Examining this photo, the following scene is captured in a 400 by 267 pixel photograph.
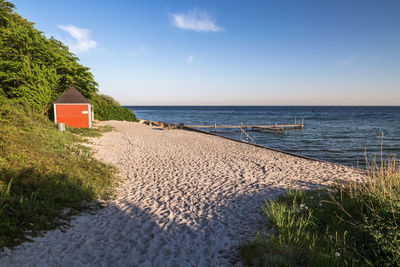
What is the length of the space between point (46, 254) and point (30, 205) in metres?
1.63

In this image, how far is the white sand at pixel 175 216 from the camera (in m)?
4.04

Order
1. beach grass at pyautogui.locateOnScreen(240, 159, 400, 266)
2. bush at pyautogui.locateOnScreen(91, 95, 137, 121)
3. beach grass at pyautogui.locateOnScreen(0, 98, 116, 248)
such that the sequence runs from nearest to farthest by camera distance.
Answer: beach grass at pyautogui.locateOnScreen(240, 159, 400, 266) → beach grass at pyautogui.locateOnScreen(0, 98, 116, 248) → bush at pyautogui.locateOnScreen(91, 95, 137, 121)

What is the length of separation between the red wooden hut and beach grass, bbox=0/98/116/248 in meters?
13.2

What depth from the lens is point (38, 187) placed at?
19.2ft

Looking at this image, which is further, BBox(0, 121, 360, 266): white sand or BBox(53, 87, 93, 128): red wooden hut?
BBox(53, 87, 93, 128): red wooden hut

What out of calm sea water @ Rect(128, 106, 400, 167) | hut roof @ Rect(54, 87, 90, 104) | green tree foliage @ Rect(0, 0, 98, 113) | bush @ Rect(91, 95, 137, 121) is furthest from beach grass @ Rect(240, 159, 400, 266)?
bush @ Rect(91, 95, 137, 121)

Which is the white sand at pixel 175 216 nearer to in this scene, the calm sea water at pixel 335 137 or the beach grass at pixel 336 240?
the beach grass at pixel 336 240

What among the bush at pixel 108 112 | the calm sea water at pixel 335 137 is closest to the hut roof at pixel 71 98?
the bush at pixel 108 112

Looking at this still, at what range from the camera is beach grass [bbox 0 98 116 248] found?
178 inches

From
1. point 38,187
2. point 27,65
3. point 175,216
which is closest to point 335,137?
point 175,216

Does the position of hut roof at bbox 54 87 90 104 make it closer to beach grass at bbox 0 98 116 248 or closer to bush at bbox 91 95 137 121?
bush at bbox 91 95 137 121

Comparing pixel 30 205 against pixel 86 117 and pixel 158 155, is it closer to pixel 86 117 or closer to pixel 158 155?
pixel 158 155

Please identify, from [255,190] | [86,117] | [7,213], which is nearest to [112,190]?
[7,213]

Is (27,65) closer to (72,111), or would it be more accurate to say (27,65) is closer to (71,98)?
(71,98)
